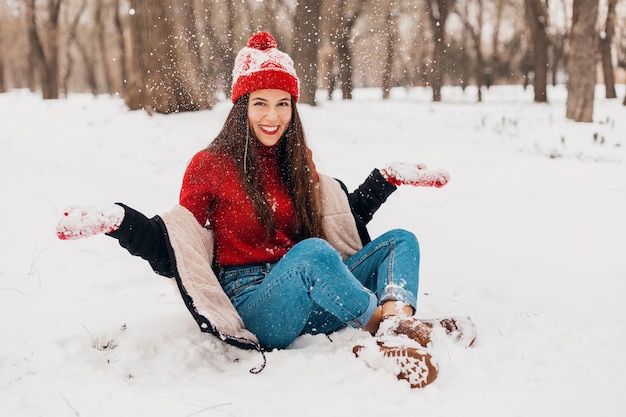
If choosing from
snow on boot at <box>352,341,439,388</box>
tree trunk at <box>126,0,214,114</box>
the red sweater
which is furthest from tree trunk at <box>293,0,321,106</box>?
snow on boot at <box>352,341,439,388</box>

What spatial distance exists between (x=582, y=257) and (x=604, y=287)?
1.41 ft

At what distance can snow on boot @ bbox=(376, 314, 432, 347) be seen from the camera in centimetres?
196

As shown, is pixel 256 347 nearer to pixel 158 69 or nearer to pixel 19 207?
pixel 19 207

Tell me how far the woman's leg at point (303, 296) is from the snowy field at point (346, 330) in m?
0.12

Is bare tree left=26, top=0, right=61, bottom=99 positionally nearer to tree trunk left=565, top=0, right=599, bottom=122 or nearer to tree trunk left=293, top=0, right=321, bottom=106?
tree trunk left=293, top=0, right=321, bottom=106

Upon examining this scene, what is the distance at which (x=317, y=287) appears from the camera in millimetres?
2000

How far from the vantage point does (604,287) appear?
2.74 metres

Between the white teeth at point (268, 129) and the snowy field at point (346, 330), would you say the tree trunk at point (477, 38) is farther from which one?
the white teeth at point (268, 129)

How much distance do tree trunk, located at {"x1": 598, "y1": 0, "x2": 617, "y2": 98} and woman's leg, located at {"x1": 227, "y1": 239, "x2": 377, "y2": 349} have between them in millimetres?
14966

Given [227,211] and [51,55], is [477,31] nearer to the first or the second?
[51,55]

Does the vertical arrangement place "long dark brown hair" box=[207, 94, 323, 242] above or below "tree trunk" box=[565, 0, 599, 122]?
below

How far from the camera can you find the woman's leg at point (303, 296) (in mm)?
1994

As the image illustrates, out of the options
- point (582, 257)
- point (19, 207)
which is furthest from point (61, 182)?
point (582, 257)

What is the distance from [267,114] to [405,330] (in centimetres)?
107
